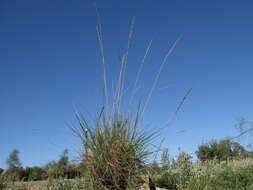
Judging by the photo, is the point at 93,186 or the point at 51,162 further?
the point at 51,162

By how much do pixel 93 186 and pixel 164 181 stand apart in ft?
5.91

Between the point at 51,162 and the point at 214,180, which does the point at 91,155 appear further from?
the point at 214,180

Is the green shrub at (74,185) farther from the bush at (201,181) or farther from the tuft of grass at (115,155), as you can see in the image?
the bush at (201,181)

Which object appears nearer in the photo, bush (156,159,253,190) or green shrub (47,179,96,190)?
green shrub (47,179,96,190)

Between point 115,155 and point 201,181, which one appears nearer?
point 115,155

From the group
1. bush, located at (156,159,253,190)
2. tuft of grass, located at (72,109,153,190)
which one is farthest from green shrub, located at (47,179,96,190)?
bush, located at (156,159,253,190)

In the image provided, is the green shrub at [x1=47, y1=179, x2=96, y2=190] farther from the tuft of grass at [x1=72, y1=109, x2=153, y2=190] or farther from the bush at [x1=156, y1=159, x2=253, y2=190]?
the bush at [x1=156, y1=159, x2=253, y2=190]

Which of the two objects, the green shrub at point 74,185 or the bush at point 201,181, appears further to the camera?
the bush at point 201,181

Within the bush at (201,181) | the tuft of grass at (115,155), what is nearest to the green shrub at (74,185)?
the tuft of grass at (115,155)

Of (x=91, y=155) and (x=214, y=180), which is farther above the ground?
(x=91, y=155)

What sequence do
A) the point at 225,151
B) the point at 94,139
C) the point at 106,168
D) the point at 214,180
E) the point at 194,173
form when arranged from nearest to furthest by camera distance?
the point at 106,168 < the point at 94,139 < the point at 214,180 < the point at 194,173 < the point at 225,151

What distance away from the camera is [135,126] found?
319 centimetres

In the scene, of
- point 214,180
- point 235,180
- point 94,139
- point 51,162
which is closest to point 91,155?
point 94,139

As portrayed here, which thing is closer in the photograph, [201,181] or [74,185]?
[74,185]
